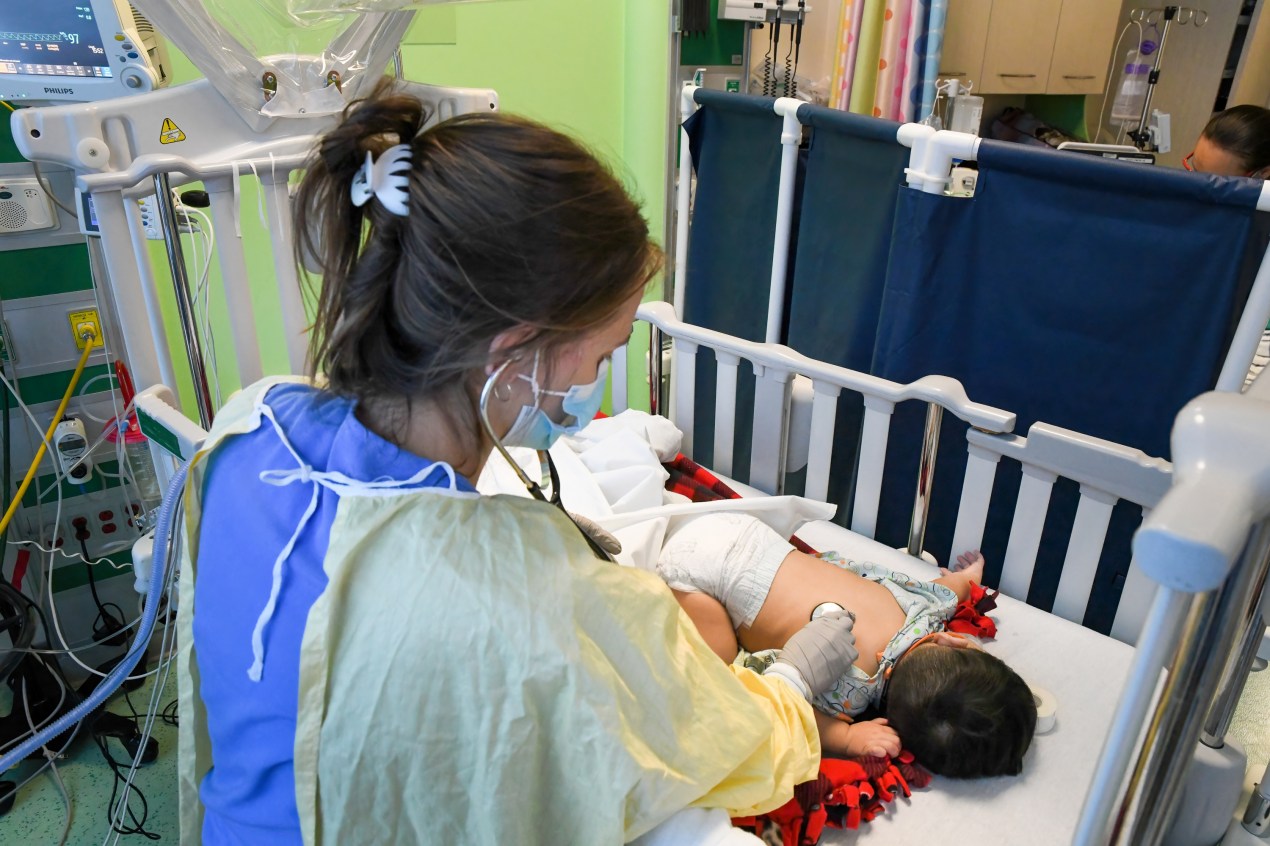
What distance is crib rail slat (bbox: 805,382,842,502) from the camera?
1.72 metres

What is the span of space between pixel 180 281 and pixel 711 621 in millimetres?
1030

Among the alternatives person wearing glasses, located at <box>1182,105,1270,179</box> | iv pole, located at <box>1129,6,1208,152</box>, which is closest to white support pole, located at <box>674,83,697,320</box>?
person wearing glasses, located at <box>1182,105,1270,179</box>

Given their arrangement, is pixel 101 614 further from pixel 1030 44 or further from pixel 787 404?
pixel 1030 44

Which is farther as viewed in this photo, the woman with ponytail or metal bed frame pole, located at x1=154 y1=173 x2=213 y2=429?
metal bed frame pole, located at x1=154 y1=173 x2=213 y2=429

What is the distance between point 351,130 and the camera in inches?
33.9

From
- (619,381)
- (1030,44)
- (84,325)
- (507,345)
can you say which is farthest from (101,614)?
(1030,44)

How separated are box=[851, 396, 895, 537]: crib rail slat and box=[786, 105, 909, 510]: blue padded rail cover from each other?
8.2 inches

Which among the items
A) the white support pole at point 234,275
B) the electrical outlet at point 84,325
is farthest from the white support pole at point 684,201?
the electrical outlet at point 84,325

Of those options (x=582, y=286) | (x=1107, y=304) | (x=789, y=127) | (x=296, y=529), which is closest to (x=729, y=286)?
(x=789, y=127)

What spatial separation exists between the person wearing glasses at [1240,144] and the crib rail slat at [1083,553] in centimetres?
148

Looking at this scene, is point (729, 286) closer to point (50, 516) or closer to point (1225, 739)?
point (1225, 739)

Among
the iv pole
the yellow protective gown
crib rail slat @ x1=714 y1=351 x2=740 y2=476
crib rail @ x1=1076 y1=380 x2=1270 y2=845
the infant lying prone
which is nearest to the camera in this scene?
crib rail @ x1=1076 y1=380 x2=1270 y2=845

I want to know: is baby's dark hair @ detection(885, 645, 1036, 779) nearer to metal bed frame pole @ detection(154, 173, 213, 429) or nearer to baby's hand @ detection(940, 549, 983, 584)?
baby's hand @ detection(940, 549, 983, 584)

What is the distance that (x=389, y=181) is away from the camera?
0.80m
